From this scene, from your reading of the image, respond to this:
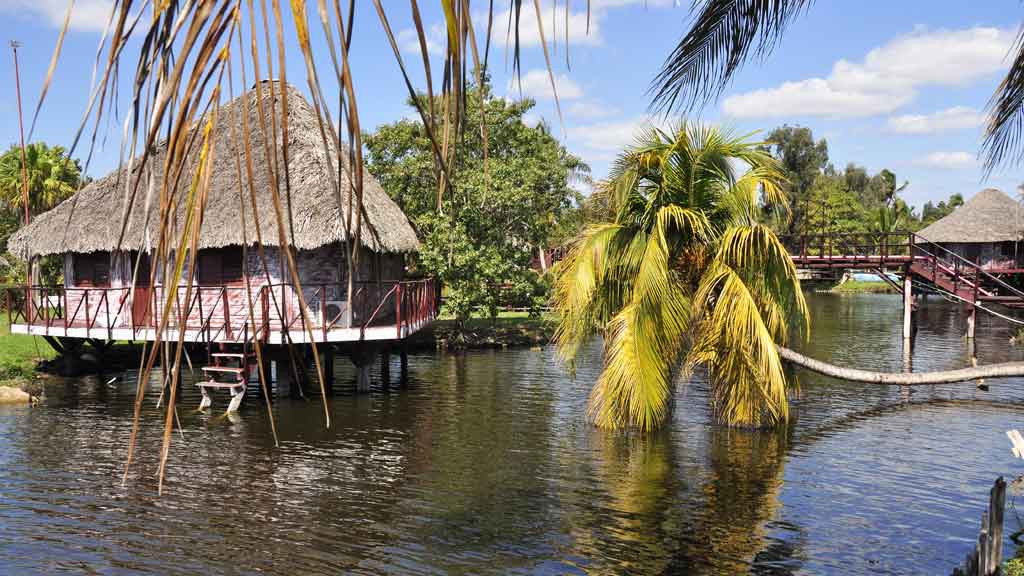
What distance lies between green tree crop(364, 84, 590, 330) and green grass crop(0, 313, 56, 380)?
1136 centimetres

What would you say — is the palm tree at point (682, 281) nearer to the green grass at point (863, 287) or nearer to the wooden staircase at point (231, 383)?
the wooden staircase at point (231, 383)

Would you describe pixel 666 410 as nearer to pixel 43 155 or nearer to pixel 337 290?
pixel 337 290

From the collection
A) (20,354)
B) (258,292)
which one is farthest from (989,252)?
(20,354)

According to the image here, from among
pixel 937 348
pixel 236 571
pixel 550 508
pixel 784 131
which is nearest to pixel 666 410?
Result: pixel 550 508

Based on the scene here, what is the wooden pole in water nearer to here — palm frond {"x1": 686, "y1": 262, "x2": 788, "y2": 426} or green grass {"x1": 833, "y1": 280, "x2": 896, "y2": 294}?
palm frond {"x1": 686, "y1": 262, "x2": 788, "y2": 426}

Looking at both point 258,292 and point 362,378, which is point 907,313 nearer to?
point 362,378

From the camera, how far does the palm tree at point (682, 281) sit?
1293 centimetres

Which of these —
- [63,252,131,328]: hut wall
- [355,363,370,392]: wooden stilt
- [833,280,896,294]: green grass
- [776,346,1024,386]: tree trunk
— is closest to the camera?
[776,346,1024,386]: tree trunk

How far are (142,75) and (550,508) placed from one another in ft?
34.1

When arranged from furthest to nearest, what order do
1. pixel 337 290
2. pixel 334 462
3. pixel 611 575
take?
pixel 337 290
pixel 334 462
pixel 611 575

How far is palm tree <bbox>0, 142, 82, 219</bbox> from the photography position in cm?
3198

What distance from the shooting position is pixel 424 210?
28.4 m

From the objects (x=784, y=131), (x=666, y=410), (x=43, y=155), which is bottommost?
(x=666, y=410)

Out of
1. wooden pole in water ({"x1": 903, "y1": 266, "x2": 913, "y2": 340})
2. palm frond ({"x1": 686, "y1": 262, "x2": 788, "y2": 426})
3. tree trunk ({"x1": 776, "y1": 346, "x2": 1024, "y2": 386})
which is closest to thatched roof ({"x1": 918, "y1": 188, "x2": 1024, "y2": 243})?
wooden pole in water ({"x1": 903, "y1": 266, "x2": 913, "y2": 340})
